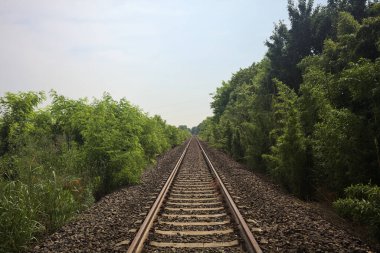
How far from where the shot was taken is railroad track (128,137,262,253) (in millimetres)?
5203

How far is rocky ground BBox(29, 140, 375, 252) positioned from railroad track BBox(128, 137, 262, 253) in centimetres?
25

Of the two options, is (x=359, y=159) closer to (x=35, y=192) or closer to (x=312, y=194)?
(x=312, y=194)

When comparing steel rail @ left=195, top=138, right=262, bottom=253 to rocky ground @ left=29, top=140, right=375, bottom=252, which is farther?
rocky ground @ left=29, top=140, right=375, bottom=252

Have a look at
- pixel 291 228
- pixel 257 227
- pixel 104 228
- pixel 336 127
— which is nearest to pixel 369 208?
pixel 291 228

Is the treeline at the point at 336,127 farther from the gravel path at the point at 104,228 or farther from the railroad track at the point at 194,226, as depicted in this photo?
the gravel path at the point at 104,228

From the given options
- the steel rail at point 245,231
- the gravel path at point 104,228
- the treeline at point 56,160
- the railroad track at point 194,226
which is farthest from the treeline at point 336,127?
the treeline at point 56,160

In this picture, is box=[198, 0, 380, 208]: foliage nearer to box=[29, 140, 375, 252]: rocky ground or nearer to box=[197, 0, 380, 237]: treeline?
box=[197, 0, 380, 237]: treeline

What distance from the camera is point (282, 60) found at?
2112 cm

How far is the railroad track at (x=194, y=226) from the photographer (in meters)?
5.20

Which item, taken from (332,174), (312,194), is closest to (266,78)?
(312,194)

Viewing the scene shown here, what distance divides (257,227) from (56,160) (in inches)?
297

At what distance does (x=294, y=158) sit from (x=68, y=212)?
6.33 metres

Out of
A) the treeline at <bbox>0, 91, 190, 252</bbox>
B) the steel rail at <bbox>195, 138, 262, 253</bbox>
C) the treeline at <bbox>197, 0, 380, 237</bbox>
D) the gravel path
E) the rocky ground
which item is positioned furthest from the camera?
the treeline at <bbox>197, 0, 380, 237</bbox>

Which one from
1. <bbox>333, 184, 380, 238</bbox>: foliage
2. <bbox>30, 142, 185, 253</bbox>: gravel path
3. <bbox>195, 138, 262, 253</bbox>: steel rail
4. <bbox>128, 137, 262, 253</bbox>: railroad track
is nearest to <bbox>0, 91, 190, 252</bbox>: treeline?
<bbox>30, 142, 185, 253</bbox>: gravel path
